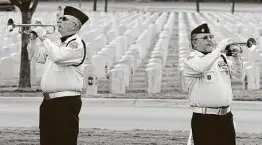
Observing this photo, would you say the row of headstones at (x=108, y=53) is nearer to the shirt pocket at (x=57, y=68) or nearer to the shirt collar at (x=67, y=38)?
the shirt collar at (x=67, y=38)

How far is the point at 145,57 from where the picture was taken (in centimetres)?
2203

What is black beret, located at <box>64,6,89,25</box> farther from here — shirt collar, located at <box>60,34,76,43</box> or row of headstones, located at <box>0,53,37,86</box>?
row of headstones, located at <box>0,53,37,86</box>

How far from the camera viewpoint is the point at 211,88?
6984 millimetres

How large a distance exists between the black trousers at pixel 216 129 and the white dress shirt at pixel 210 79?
0.41ft

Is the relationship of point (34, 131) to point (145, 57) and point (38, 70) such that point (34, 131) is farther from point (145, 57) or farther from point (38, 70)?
point (145, 57)

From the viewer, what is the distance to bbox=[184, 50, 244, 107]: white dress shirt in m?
6.97

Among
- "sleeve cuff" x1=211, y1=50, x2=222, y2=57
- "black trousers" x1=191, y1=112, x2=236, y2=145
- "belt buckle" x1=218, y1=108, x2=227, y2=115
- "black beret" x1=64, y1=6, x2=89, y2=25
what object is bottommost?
"black trousers" x1=191, y1=112, x2=236, y2=145

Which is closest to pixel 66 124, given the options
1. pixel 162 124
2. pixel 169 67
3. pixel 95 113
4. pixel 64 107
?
pixel 64 107

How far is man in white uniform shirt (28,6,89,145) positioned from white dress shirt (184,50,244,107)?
3.40 ft

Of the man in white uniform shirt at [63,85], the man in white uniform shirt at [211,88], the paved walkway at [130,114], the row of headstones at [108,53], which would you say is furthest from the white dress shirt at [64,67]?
the row of headstones at [108,53]

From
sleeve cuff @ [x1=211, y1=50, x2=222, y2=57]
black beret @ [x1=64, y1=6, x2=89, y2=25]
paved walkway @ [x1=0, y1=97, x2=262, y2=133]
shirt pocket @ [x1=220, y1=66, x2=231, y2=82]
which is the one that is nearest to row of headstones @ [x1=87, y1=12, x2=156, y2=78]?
paved walkway @ [x1=0, y1=97, x2=262, y2=133]

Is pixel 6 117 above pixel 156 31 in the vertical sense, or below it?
below

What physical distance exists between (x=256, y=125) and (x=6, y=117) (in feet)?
12.8

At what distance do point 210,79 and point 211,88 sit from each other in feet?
0.27
